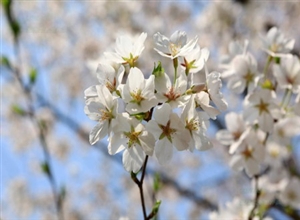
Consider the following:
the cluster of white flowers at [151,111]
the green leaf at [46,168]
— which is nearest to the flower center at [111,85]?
the cluster of white flowers at [151,111]

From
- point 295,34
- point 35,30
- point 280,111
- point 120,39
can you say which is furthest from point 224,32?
point 120,39

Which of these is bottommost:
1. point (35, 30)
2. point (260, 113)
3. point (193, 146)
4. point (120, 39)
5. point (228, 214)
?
point (35, 30)

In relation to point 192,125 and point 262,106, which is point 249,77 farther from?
point 192,125

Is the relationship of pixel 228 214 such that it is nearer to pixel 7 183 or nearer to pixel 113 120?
pixel 113 120

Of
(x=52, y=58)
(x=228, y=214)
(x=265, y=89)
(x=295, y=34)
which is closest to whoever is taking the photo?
(x=265, y=89)

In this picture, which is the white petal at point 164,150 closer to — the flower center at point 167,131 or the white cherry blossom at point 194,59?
the flower center at point 167,131

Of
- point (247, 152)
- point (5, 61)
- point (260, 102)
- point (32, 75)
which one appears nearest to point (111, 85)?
point (260, 102)

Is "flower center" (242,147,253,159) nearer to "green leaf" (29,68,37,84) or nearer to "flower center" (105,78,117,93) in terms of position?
"flower center" (105,78,117,93)

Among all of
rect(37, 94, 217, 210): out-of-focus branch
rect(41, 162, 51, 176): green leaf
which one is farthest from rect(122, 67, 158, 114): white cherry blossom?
rect(37, 94, 217, 210): out-of-focus branch
